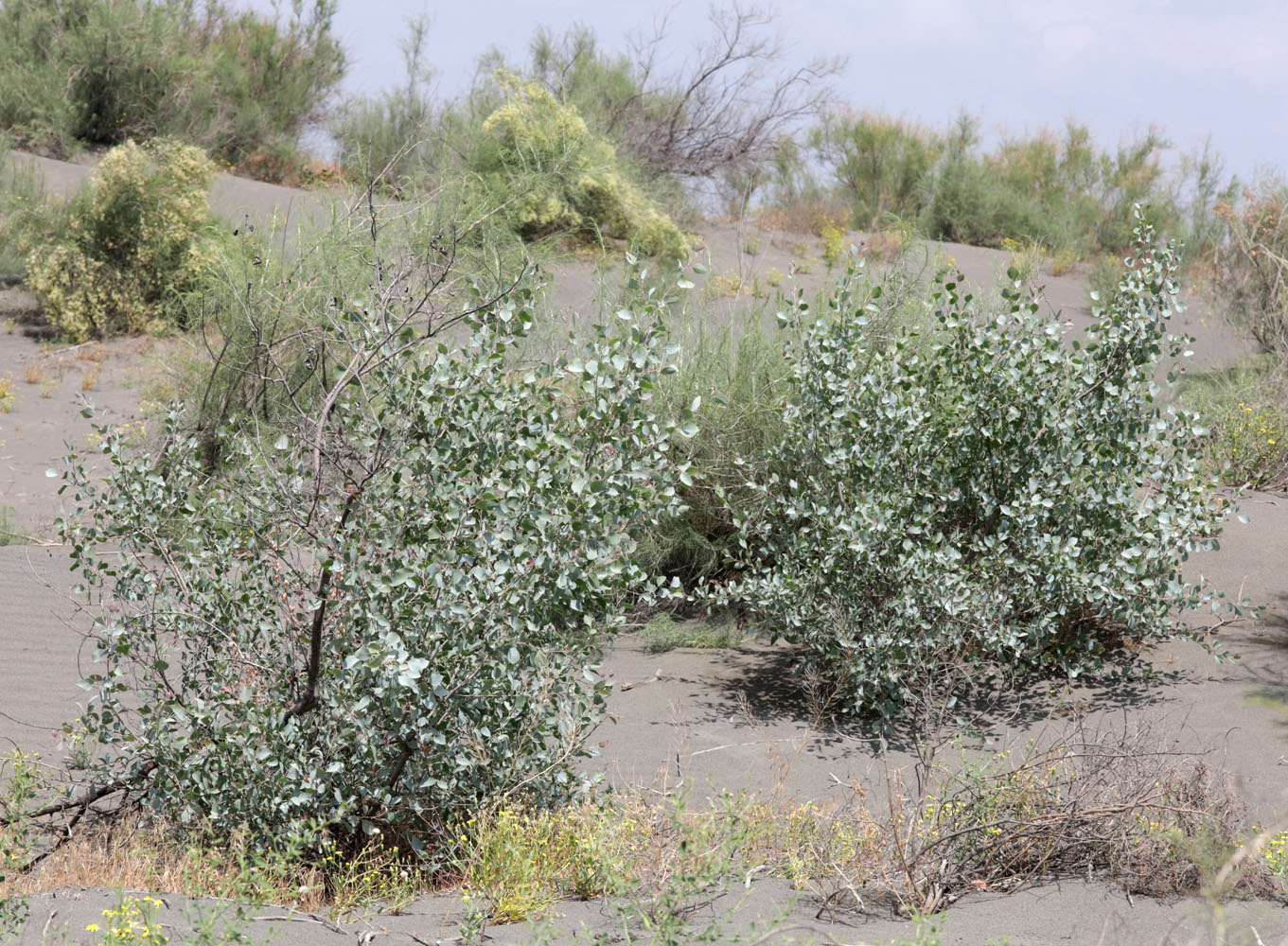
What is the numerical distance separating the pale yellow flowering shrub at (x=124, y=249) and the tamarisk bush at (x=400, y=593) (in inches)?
402

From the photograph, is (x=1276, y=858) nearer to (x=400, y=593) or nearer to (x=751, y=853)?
(x=751, y=853)

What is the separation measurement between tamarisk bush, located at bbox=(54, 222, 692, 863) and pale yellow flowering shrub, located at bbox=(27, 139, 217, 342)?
33.5 ft

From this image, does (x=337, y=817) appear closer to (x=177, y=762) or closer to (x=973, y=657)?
(x=177, y=762)

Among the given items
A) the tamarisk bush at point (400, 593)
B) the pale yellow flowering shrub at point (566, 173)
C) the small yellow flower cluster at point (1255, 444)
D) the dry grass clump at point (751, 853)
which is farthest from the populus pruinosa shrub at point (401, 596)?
the pale yellow flowering shrub at point (566, 173)

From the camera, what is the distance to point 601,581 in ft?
13.4

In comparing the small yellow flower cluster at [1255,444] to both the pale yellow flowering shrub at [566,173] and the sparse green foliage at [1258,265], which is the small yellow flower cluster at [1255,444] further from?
the pale yellow flowering shrub at [566,173]

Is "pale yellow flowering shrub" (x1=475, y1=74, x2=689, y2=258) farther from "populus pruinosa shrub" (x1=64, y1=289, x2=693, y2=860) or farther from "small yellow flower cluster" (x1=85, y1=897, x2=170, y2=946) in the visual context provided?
"small yellow flower cluster" (x1=85, y1=897, x2=170, y2=946)

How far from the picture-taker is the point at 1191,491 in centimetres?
648

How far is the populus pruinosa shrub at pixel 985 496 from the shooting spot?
240 inches

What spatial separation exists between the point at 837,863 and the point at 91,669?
476 cm

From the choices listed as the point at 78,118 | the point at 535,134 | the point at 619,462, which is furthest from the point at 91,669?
the point at 78,118

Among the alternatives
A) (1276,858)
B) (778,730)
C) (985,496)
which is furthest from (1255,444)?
(1276,858)

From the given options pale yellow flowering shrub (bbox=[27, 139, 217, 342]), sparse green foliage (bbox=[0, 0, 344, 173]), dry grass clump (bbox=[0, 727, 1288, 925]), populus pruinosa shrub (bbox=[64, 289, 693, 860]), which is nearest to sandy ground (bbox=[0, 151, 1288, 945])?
dry grass clump (bbox=[0, 727, 1288, 925])

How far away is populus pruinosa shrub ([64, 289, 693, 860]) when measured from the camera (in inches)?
154
